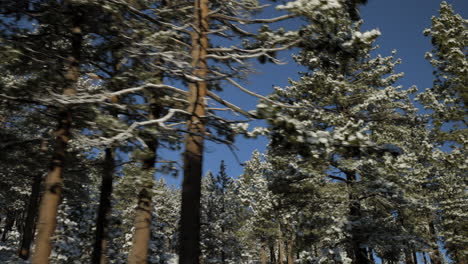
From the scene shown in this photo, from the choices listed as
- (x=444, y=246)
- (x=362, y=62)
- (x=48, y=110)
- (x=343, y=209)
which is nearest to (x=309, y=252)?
(x=343, y=209)

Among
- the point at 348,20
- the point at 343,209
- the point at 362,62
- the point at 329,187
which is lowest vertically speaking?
the point at 343,209

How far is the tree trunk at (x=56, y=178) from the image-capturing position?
653 cm

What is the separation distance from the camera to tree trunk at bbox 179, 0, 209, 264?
563 centimetres

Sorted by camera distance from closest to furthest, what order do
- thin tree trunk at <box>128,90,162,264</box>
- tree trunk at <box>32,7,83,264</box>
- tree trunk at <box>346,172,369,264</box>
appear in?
tree trunk at <box>32,7,83,264</box> → thin tree trunk at <box>128,90,162,264</box> → tree trunk at <box>346,172,369,264</box>

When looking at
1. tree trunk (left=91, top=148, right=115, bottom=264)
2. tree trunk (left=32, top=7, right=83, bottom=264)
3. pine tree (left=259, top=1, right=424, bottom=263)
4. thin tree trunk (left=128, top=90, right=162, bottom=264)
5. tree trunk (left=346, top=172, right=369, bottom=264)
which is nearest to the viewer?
pine tree (left=259, top=1, right=424, bottom=263)

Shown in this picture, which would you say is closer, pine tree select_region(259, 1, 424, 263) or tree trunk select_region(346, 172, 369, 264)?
pine tree select_region(259, 1, 424, 263)

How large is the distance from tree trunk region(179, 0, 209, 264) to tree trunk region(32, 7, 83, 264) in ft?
9.18

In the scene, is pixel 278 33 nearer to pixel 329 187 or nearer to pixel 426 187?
pixel 329 187

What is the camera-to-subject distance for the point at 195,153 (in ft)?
20.7

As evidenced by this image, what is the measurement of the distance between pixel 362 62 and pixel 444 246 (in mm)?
17361

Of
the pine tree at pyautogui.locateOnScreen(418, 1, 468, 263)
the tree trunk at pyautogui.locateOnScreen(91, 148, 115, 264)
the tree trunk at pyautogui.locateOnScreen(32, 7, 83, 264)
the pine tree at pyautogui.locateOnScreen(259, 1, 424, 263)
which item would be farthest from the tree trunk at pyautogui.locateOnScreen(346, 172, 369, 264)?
the tree trunk at pyautogui.locateOnScreen(32, 7, 83, 264)

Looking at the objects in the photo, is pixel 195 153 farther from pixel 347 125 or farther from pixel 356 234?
pixel 356 234

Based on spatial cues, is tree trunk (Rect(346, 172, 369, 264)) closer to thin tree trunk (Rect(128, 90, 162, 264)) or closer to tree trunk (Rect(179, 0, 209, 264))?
thin tree trunk (Rect(128, 90, 162, 264))

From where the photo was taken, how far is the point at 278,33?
646 cm
